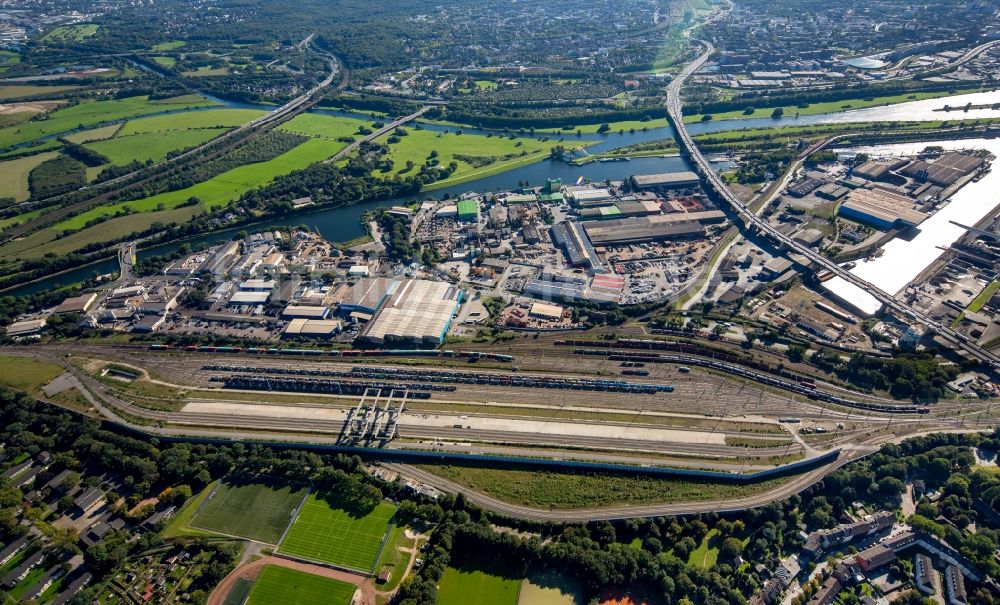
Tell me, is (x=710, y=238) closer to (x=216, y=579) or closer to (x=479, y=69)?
(x=216, y=579)

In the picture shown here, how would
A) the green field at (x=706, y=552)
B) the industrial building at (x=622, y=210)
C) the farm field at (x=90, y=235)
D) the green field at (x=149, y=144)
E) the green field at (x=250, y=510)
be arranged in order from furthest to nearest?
the green field at (x=149, y=144) < the industrial building at (x=622, y=210) < the farm field at (x=90, y=235) < the green field at (x=250, y=510) < the green field at (x=706, y=552)

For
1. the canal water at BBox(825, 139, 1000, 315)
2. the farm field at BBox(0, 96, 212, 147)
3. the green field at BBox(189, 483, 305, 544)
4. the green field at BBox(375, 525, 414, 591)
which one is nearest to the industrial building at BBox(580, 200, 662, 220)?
the canal water at BBox(825, 139, 1000, 315)

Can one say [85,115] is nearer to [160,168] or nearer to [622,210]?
[160,168]

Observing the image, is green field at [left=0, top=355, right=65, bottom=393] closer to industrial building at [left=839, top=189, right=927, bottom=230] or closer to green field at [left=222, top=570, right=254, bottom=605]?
green field at [left=222, top=570, right=254, bottom=605]

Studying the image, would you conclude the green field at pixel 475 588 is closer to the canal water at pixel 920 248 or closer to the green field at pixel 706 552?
the green field at pixel 706 552

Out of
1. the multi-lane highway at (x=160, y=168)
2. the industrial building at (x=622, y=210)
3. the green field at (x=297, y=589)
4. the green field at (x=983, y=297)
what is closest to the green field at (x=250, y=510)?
the green field at (x=297, y=589)
